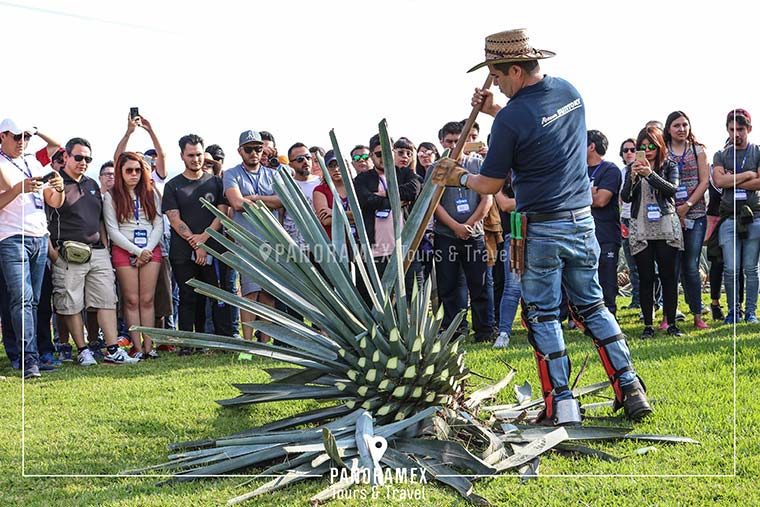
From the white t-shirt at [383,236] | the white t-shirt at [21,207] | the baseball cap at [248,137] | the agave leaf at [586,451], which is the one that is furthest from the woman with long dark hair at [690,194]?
the white t-shirt at [21,207]

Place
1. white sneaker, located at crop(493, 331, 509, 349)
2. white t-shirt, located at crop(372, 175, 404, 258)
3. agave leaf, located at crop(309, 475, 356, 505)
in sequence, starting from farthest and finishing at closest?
1. white t-shirt, located at crop(372, 175, 404, 258)
2. white sneaker, located at crop(493, 331, 509, 349)
3. agave leaf, located at crop(309, 475, 356, 505)

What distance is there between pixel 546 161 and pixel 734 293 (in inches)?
177

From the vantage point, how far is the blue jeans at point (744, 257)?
794cm

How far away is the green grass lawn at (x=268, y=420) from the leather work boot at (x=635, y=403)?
0.23 feet

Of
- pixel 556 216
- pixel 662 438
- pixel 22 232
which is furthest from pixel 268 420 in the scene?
pixel 22 232

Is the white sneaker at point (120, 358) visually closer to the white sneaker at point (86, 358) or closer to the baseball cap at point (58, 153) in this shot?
the white sneaker at point (86, 358)

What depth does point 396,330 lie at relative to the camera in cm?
400

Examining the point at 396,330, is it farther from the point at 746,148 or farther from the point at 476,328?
the point at 746,148

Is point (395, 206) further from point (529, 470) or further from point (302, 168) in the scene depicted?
point (302, 168)

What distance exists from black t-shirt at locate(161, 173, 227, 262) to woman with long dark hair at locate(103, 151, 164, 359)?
0.65ft

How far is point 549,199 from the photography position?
14.3 feet

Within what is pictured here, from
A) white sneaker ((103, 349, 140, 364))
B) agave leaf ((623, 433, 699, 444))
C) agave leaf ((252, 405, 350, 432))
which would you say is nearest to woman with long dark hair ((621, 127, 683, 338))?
agave leaf ((623, 433, 699, 444))

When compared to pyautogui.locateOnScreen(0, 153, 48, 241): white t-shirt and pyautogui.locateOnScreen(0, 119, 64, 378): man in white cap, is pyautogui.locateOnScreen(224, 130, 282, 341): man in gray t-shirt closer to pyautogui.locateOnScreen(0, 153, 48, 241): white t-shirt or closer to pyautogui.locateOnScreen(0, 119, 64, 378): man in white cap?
pyautogui.locateOnScreen(0, 119, 64, 378): man in white cap

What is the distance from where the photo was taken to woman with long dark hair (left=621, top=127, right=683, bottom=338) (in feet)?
25.0
